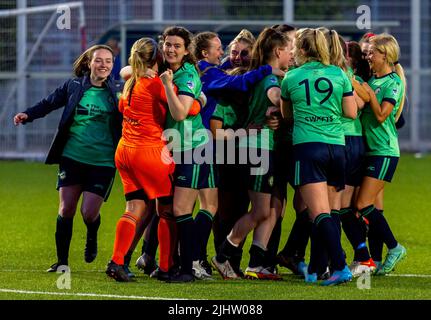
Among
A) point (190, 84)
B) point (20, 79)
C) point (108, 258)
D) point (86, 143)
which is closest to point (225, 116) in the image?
point (190, 84)

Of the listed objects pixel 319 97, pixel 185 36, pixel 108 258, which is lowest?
pixel 108 258

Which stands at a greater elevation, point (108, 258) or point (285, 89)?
point (285, 89)

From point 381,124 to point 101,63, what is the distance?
2329mm

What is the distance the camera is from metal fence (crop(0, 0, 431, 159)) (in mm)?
25328

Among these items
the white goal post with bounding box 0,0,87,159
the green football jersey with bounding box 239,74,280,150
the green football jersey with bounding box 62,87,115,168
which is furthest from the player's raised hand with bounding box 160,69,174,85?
the white goal post with bounding box 0,0,87,159

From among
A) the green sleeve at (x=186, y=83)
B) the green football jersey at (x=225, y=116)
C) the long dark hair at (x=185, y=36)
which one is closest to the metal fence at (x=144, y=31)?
the green football jersey at (x=225, y=116)

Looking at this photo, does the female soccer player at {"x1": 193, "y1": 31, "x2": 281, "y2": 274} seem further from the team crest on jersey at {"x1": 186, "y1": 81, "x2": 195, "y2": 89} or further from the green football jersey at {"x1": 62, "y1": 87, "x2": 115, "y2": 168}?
the green football jersey at {"x1": 62, "y1": 87, "x2": 115, "y2": 168}

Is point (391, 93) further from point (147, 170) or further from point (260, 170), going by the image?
point (147, 170)

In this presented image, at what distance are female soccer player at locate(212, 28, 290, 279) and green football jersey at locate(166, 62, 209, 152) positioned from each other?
450 millimetres

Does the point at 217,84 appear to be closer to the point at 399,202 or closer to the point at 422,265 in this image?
the point at 422,265

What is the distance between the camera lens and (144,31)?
981 inches

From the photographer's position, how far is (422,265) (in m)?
10.4

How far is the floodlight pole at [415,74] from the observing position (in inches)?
1118
